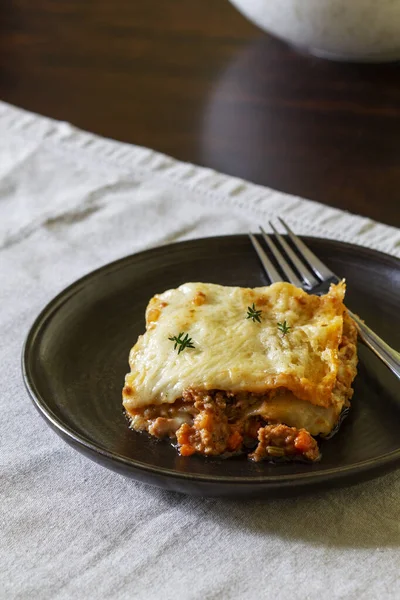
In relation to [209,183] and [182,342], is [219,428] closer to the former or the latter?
[182,342]

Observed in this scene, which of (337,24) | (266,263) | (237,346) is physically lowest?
(266,263)

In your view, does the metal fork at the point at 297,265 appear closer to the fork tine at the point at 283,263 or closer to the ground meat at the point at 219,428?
the fork tine at the point at 283,263

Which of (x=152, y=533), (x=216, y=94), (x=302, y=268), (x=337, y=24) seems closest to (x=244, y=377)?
(x=152, y=533)

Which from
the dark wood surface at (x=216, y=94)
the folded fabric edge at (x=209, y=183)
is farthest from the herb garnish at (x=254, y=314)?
the dark wood surface at (x=216, y=94)

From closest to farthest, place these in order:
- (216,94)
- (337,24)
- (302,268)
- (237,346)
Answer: (237,346)
(302,268)
(337,24)
(216,94)

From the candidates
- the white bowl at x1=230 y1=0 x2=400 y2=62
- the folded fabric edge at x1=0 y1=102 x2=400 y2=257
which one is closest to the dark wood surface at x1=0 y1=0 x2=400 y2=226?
the folded fabric edge at x1=0 y1=102 x2=400 y2=257

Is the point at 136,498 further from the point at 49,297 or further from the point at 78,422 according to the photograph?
the point at 49,297

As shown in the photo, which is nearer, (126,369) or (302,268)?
(126,369)
